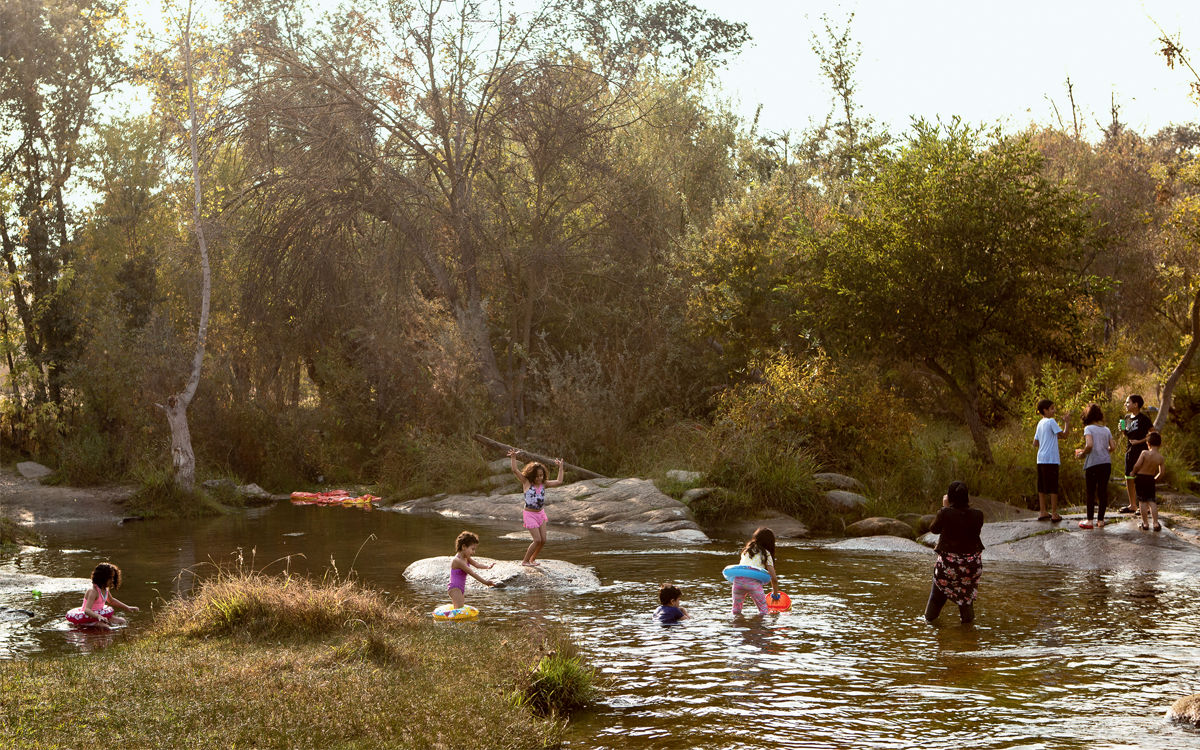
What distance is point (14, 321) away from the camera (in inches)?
1339

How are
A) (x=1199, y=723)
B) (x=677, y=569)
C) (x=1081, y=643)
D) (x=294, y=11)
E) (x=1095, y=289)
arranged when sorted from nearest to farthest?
(x=1199, y=723)
(x=1081, y=643)
(x=677, y=569)
(x=1095, y=289)
(x=294, y=11)

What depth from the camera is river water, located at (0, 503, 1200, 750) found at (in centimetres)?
741

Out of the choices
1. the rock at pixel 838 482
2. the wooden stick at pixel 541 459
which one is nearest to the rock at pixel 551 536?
the wooden stick at pixel 541 459

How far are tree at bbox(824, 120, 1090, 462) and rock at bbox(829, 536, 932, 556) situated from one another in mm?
5211

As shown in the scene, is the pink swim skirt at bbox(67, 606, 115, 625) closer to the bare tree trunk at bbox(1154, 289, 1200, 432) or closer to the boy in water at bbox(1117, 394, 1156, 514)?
the boy in water at bbox(1117, 394, 1156, 514)

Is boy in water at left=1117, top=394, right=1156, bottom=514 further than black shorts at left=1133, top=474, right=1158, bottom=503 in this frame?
Yes

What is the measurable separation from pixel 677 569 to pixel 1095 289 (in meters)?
11.9

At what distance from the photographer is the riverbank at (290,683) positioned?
6.65 meters

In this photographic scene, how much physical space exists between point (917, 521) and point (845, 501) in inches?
70.9

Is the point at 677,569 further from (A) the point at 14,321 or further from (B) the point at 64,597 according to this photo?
(A) the point at 14,321

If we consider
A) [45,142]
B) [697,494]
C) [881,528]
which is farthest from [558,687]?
[45,142]

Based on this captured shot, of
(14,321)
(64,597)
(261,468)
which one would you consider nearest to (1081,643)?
(64,597)

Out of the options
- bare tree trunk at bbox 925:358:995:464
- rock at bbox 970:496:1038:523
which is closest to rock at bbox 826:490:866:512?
rock at bbox 970:496:1038:523

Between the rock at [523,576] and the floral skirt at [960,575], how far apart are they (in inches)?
182
